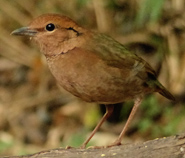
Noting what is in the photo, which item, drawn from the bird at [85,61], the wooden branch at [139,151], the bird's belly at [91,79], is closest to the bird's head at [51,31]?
the bird at [85,61]

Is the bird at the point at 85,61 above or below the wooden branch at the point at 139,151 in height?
above

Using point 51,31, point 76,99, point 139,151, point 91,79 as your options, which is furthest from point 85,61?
point 76,99

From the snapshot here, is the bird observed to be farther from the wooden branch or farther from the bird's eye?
the wooden branch

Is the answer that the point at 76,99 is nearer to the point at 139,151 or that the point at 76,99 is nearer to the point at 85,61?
the point at 85,61

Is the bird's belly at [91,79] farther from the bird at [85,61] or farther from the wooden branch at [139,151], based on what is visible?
the wooden branch at [139,151]

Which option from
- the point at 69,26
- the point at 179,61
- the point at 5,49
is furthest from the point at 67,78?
the point at 5,49
